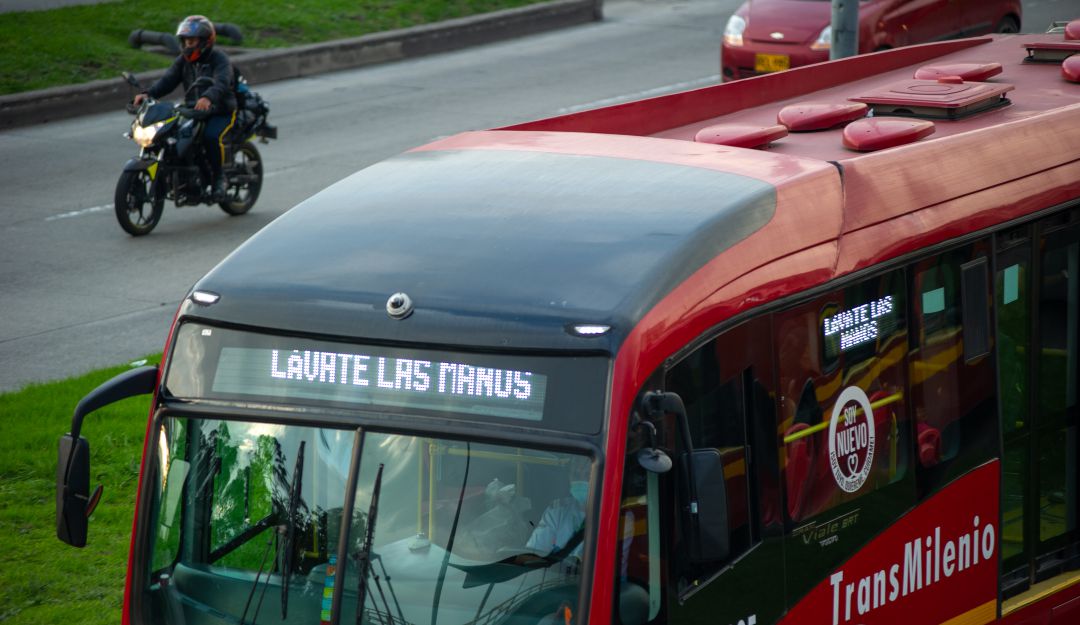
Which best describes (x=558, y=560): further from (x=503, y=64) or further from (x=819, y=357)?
(x=503, y=64)

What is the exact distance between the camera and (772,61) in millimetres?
18578

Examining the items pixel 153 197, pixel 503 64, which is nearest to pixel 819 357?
pixel 153 197

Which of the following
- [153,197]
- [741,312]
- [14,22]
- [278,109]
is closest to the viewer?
[741,312]

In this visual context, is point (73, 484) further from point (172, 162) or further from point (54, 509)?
point (172, 162)

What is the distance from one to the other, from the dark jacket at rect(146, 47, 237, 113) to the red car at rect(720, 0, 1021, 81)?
22.0 ft

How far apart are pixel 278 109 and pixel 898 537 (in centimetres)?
1609

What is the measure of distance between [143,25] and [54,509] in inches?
629

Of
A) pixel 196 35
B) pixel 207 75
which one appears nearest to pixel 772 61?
pixel 207 75

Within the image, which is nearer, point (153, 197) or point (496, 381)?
point (496, 381)

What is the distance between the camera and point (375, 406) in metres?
4.29

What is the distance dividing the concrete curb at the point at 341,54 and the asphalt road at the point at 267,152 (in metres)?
0.28

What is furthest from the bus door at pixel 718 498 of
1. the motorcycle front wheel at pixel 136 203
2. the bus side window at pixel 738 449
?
the motorcycle front wheel at pixel 136 203

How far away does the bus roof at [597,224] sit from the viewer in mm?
4324

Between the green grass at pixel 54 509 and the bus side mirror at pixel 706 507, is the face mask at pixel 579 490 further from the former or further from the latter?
the green grass at pixel 54 509
